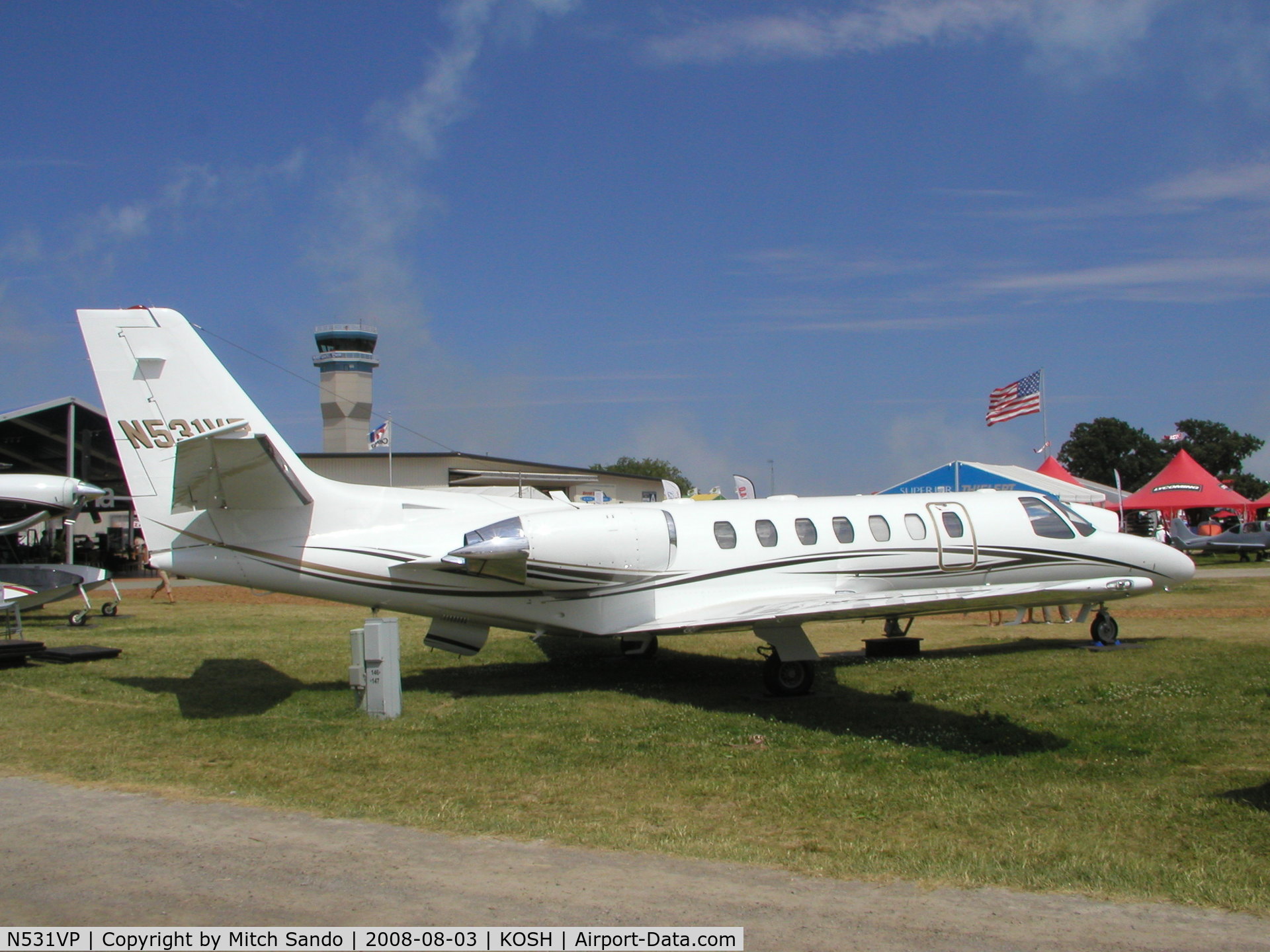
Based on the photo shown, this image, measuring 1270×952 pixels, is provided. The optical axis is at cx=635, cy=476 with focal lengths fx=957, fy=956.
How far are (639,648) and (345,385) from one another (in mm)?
75241

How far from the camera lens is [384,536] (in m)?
12.5

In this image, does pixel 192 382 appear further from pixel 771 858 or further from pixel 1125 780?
pixel 1125 780

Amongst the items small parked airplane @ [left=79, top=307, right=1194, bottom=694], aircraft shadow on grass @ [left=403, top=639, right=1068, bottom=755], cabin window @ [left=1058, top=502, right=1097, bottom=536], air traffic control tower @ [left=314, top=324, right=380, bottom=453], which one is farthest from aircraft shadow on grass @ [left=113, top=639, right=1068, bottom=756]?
air traffic control tower @ [left=314, top=324, right=380, bottom=453]

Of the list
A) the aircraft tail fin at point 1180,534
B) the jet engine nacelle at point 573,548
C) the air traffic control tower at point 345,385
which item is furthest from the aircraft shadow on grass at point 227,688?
the air traffic control tower at point 345,385

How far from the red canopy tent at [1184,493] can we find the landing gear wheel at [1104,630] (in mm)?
28824

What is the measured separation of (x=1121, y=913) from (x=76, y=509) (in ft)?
78.8

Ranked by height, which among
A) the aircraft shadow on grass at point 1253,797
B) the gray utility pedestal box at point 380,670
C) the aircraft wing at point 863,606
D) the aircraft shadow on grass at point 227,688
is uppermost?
the aircraft wing at point 863,606

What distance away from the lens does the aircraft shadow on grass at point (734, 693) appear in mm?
9883

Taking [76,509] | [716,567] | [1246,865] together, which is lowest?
[1246,865]

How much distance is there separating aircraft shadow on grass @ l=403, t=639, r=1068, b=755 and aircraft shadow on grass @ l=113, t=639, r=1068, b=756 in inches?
0.7

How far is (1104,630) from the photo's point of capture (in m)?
16.0

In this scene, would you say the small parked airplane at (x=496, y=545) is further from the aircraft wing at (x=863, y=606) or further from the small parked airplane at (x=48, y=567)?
the small parked airplane at (x=48, y=567)

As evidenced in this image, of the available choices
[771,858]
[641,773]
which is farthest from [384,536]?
[771,858]
